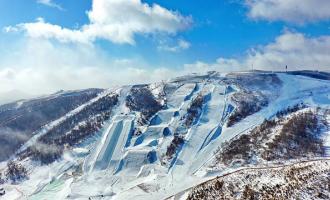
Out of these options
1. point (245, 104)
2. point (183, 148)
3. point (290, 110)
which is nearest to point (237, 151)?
point (183, 148)

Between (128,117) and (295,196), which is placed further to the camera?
(128,117)

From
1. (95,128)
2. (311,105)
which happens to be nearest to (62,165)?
(95,128)

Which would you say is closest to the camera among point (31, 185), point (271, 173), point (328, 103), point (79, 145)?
Result: point (271, 173)

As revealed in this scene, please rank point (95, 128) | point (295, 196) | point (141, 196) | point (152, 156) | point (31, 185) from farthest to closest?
1. point (95, 128)
2. point (152, 156)
3. point (31, 185)
4. point (141, 196)
5. point (295, 196)

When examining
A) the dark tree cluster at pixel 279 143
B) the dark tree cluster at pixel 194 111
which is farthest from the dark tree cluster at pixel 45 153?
the dark tree cluster at pixel 279 143

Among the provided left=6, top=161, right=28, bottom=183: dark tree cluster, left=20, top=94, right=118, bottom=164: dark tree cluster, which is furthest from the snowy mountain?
left=20, top=94, right=118, bottom=164: dark tree cluster

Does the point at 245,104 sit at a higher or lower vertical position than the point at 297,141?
higher

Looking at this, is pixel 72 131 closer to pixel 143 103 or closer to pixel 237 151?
pixel 143 103

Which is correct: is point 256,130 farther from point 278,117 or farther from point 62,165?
point 62,165
